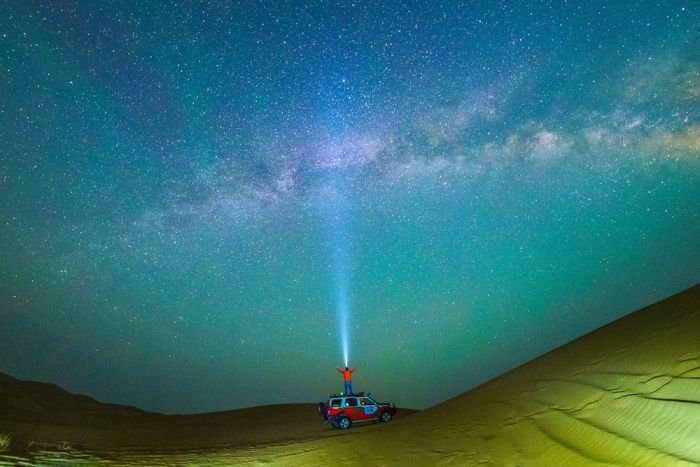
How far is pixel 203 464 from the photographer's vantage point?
12.8 meters

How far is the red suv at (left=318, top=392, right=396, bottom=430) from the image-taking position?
19828mm

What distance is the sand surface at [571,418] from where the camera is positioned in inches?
266

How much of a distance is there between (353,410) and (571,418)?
12.8m

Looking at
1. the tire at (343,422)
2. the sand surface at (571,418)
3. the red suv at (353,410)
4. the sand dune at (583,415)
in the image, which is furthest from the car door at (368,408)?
the sand dune at (583,415)

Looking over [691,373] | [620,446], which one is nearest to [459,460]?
[620,446]

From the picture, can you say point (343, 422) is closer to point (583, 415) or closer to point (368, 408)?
point (368, 408)

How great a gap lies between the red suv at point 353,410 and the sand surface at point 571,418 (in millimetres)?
4975

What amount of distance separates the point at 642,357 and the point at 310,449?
9281mm

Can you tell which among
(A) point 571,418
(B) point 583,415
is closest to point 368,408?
(A) point 571,418

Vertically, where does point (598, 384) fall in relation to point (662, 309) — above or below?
below

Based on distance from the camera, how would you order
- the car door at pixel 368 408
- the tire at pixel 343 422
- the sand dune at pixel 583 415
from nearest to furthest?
the sand dune at pixel 583 415, the tire at pixel 343 422, the car door at pixel 368 408

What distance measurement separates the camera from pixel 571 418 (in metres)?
8.58

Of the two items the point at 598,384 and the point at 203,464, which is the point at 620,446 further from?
the point at 203,464

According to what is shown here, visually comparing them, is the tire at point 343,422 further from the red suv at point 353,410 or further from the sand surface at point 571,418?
the sand surface at point 571,418
